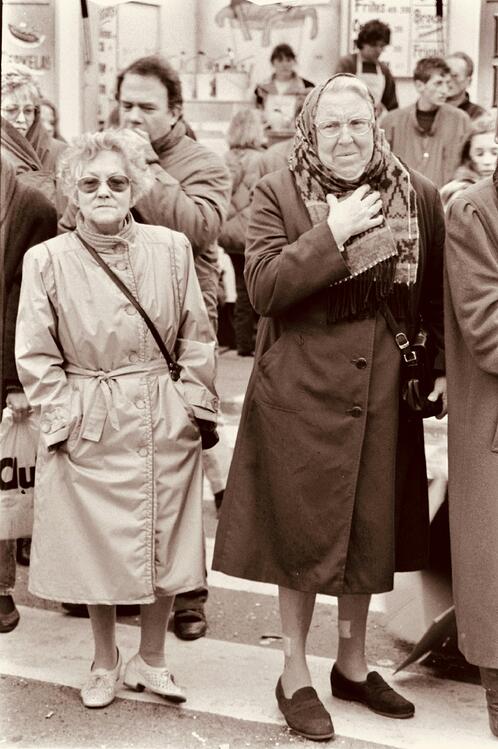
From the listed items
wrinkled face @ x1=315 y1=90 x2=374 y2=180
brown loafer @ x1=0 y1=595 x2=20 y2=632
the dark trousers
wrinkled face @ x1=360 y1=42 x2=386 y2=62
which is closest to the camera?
wrinkled face @ x1=315 y1=90 x2=374 y2=180

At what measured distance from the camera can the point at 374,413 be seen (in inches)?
142

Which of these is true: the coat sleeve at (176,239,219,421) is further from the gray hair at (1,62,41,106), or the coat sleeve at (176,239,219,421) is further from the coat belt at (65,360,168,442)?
the gray hair at (1,62,41,106)

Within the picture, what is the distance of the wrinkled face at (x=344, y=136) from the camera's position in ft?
11.5

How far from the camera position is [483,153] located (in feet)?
21.2

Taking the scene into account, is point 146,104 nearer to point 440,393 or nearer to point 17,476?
point 17,476

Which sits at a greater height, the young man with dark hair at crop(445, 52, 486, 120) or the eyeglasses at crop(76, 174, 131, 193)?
the young man with dark hair at crop(445, 52, 486, 120)

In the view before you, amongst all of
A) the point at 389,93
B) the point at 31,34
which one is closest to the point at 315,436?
the point at 31,34

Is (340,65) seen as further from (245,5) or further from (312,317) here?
(312,317)

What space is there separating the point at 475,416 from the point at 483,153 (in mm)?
3269

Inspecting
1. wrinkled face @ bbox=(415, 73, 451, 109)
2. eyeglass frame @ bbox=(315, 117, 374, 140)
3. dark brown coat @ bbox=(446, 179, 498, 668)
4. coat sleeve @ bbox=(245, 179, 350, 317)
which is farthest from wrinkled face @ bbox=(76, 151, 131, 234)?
wrinkled face @ bbox=(415, 73, 451, 109)

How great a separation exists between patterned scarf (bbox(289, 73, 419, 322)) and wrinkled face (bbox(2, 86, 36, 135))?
1.77m

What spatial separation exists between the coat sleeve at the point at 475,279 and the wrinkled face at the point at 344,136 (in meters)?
0.31

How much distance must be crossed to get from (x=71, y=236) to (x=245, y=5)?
5.33 m

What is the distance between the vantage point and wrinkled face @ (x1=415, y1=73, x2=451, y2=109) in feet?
27.5
